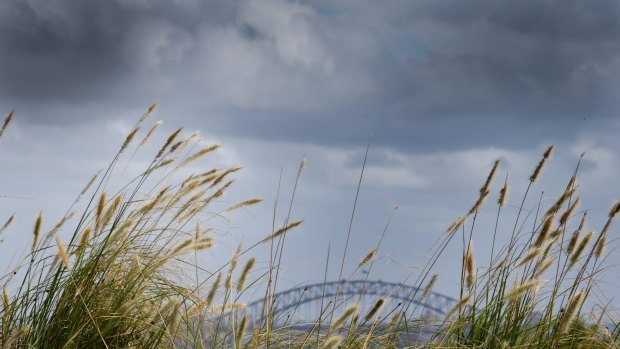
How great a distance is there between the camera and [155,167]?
430cm

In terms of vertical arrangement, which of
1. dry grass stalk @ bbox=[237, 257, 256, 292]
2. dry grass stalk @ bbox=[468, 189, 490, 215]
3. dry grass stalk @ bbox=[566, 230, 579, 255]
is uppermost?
dry grass stalk @ bbox=[468, 189, 490, 215]

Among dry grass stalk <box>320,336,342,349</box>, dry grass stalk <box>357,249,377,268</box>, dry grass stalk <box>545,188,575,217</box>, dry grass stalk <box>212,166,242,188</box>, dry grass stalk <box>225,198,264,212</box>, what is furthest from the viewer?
dry grass stalk <box>212,166,242,188</box>

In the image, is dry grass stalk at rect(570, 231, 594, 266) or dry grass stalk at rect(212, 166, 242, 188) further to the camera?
dry grass stalk at rect(212, 166, 242, 188)

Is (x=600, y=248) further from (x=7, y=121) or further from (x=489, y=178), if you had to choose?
(x=7, y=121)

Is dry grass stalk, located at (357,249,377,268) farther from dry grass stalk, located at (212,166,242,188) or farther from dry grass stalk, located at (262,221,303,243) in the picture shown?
dry grass stalk, located at (212,166,242,188)

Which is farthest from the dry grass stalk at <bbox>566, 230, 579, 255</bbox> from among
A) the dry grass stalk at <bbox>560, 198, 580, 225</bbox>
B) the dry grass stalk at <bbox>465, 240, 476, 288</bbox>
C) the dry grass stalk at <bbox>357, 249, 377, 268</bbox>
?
the dry grass stalk at <bbox>357, 249, 377, 268</bbox>

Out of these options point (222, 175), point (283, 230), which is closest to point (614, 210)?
point (283, 230)

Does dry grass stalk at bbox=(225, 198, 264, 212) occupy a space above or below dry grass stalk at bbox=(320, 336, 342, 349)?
above

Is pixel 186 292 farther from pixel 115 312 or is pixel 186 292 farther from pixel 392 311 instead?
pixel 392 311

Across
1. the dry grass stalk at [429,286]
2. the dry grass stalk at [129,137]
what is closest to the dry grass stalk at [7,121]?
the dry grass stalk at [129,137]

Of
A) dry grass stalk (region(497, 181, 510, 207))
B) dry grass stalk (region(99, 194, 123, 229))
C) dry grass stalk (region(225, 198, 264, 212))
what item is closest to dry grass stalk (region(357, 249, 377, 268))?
dry grass stalk (region(225, 198, 264, 212))

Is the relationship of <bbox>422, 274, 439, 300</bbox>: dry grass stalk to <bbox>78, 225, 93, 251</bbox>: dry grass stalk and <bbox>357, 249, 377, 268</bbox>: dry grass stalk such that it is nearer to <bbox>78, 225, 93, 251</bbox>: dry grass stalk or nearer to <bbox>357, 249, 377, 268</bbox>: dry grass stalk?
<bbox>357, 249, 377, 268</bbox>: dry grass stalk

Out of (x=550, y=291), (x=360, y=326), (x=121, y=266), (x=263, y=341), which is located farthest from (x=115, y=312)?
(x=550, y=291)

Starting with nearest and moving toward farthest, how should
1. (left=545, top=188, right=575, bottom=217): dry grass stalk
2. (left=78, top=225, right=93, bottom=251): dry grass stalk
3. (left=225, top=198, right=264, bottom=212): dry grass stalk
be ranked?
(left=78, top=225, right=93, bottom=251): dry grass stalk < (left=225, top=198, right=264, bottom=212): dry grass stalk < (left=545, top=188, right=575, bottom=217): dry grass stalk
